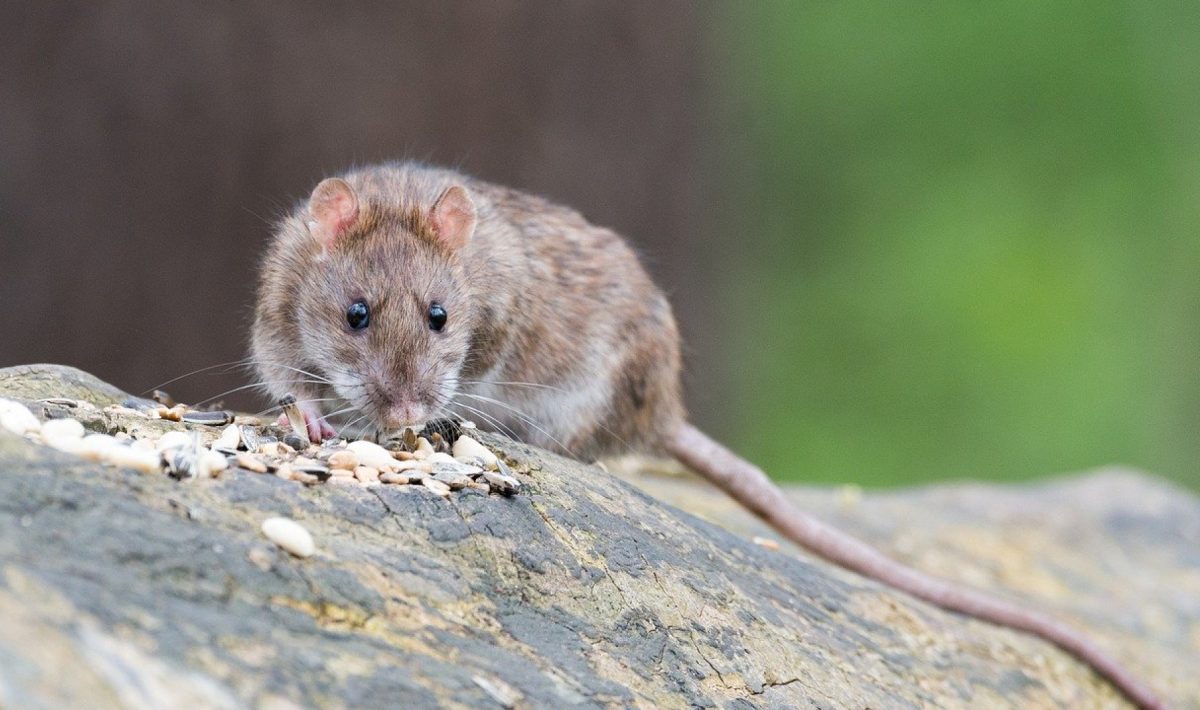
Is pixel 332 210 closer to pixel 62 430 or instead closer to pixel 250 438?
pixel 250 438

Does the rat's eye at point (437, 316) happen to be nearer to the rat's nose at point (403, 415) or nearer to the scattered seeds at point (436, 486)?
the rat's nose at point (403, 415)

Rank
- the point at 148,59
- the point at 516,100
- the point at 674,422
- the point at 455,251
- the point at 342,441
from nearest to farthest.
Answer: the point at 342,441
the point at 455,251
the point at 674,422
the point at 148,59
the point at 516,100

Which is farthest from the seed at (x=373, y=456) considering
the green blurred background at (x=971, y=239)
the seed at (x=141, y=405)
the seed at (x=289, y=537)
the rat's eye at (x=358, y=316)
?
the green blurred background at (x=971, y=239)

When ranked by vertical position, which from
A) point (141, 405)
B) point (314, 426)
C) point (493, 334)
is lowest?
point (141, 405)

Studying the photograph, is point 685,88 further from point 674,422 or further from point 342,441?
point 342,441

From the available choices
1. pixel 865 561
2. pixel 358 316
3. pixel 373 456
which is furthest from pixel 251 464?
pixel 865 561

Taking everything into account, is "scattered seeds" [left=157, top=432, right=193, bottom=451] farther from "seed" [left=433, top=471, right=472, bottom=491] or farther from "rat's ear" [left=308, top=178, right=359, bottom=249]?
"rat's ear" [left=308, top=178, right=359, bottom=249]

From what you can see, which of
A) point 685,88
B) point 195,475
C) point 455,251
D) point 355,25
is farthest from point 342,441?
point 685,88
